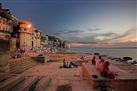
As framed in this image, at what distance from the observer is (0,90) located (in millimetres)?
8914

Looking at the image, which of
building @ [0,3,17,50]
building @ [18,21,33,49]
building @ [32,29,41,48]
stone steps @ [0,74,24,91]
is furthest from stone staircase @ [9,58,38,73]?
building @ [32,29,41,48]

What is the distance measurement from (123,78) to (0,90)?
21.3ft

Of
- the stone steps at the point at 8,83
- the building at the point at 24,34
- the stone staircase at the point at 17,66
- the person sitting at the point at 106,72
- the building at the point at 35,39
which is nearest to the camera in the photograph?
the stone steps at the point at 8,83

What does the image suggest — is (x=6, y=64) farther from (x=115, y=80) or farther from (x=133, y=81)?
(x=133, y=81)

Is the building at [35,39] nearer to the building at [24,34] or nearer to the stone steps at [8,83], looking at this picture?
the building at [24,34]

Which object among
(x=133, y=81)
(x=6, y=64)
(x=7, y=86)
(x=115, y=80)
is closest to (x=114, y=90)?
(x=115, y=80)

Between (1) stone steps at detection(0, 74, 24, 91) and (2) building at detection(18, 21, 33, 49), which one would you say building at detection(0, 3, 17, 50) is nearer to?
(2) building at detection(18, 21, 33, 49)

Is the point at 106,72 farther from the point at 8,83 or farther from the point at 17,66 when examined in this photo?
the point at 17,66

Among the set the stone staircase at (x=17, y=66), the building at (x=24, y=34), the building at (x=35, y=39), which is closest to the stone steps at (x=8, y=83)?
the stone staircase at (x=17, y=66)

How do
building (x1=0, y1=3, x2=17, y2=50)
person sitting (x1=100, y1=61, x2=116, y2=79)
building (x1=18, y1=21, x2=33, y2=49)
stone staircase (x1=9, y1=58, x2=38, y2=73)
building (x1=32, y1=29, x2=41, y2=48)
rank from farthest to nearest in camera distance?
building (x1=32, y1=29, x2=41, y2=48), building (x1=18, y1=21, x2=33, y2=49), building (x1=0, y1=3, x2=17, y2=50), stone staircase (x1=9, y1=58, x2=38, y2=73), person sitting (x1=100, y1=61, x2=116, y2=79)

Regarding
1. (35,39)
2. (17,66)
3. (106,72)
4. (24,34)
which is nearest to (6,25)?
(24,34)

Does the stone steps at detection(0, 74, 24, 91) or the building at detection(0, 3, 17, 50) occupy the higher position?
the building at detection(0, 3, 17, 50)

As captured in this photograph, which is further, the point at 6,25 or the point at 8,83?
the point at 6,25

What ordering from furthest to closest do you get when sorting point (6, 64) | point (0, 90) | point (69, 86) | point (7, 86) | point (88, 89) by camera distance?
point (6, 64)
point (69, 86)
point (88, 89)
point (7, 86)
point (0, 90)
